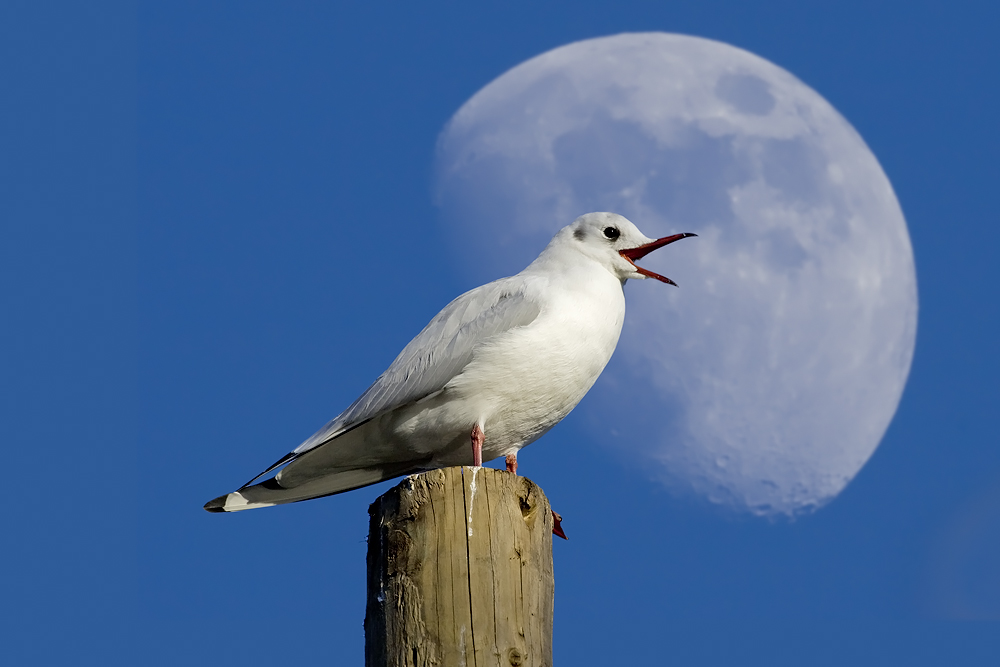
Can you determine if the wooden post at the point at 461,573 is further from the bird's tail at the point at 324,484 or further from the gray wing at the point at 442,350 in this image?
the bird's tail at the point at 324,484

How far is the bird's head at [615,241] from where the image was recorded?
6.16 meters

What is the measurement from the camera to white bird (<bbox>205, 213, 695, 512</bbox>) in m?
5.38

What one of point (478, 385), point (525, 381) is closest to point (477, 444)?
point (478, 385)

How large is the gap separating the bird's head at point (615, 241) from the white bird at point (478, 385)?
0.02 meters

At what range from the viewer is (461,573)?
12.3 ft

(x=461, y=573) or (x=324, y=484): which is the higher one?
(x=324, y=484)

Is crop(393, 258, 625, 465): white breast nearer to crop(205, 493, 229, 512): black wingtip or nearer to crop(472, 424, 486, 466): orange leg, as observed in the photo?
crop(472, 424, 486, 466): orange leg

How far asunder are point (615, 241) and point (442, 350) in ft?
4.50

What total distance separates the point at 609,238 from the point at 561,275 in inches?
20.8

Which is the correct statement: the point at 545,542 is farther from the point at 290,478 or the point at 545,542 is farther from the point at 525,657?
the point at 290,478

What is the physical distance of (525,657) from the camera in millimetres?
3664

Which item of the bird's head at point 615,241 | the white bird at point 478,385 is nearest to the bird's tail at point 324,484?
the white bird at point 478,385

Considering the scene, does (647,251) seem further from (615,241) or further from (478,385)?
(478,385)

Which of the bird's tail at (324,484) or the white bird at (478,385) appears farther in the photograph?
the bird's tail at (324,484)
